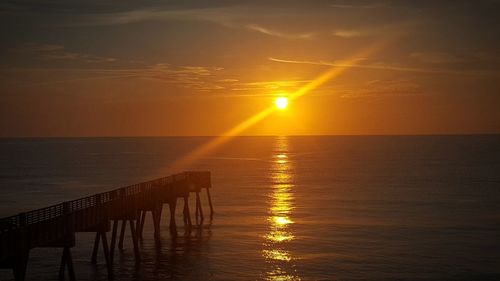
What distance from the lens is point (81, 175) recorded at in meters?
140

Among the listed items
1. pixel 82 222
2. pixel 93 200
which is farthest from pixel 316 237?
pixel 82 222

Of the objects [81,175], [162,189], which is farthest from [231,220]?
[81,175]

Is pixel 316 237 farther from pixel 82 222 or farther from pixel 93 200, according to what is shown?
pixel 82 222

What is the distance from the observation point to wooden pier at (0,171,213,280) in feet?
91.5

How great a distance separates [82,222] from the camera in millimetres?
35438

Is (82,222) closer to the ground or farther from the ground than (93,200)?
closer to the ground

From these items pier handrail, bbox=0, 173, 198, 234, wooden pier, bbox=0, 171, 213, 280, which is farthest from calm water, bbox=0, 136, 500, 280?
pier handrail, bbox=0, 173, 198, 234

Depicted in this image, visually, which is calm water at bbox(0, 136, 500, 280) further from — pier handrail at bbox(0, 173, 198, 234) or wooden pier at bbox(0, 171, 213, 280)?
pier handrail at bbox(0, 173, 198, 234)

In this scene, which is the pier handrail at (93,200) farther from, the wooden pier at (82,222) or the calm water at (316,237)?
the calm water at (316,237)

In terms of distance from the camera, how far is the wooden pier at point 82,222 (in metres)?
27.9

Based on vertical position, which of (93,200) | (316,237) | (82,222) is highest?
(93,200)

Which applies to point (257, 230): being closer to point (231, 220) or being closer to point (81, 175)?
point (231, 220)

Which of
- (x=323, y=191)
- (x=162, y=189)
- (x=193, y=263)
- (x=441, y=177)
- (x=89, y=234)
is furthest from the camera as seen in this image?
(x=441, y=177)

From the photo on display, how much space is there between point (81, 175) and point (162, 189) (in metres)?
92.0
